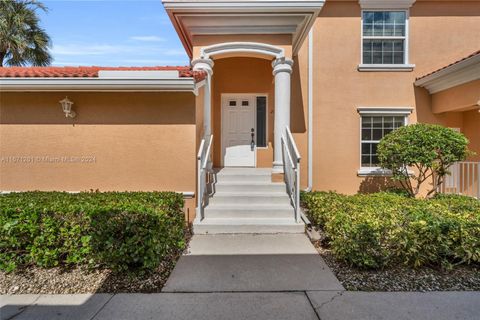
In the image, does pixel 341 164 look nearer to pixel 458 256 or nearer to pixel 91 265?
pixel 458 256

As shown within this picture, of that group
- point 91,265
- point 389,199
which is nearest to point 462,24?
point 389,199

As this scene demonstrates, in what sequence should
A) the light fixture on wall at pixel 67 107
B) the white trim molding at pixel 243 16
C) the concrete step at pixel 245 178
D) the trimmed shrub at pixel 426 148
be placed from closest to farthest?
1. the light fixture on wall at pixel 67 107
2. the white trim molding at pixel 243 16
3. the trimmed shrub at pixel 426 148
4. the concrete step at pixel 245 178

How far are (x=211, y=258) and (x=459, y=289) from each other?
127 inches

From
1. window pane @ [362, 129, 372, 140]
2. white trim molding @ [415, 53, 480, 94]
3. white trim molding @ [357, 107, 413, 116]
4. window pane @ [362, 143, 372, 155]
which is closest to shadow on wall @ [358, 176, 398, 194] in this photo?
window pane @ [362, 143, 372, 155]

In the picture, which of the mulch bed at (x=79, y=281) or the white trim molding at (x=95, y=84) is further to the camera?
the white trim molding at (x=95, y=84)

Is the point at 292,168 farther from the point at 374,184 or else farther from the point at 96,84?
the point at 96,84

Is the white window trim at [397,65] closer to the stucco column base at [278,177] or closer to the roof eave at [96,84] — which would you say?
the stucco column base at [278,177]

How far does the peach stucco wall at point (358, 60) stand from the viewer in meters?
8.18

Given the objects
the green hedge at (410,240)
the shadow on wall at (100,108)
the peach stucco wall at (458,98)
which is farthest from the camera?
the peach stucco wall at (458,98)

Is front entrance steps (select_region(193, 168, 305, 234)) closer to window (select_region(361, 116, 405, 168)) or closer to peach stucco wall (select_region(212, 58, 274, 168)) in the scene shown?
peach stucco wall (select_region(212, 58, 274, 168))

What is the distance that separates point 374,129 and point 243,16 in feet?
16.6

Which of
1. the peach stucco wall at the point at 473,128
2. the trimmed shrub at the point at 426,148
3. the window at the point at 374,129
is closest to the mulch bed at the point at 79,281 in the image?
the trimmed shrub at the point at 426,148

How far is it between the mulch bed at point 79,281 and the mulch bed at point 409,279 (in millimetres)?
2434

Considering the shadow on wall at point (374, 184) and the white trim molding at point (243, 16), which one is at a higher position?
the white trim molding at point (243, 16)
